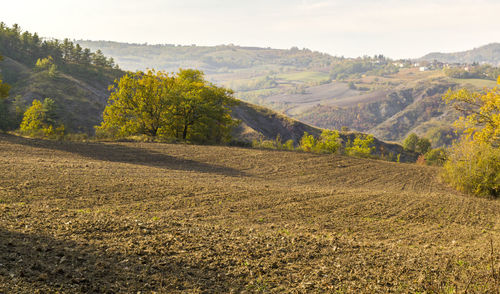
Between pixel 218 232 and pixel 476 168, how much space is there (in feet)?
64.3

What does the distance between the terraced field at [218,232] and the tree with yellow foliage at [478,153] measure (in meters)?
1.85

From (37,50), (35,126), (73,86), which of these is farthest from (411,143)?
(37,50)

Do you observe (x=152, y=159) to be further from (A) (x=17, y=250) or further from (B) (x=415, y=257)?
(B) (x=415, y=257)

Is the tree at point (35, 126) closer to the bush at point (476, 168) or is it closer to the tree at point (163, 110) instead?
the tree at point (163, 110)

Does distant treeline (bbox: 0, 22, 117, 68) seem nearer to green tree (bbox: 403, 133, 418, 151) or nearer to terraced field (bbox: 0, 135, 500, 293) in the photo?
terraced field (bbox: 0, 135, 500, 293)

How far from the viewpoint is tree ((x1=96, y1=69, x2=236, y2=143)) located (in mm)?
33000

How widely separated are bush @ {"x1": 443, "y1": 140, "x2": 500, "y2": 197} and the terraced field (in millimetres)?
1611

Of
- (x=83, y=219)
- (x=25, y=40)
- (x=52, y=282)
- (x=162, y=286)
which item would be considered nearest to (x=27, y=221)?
(x=83, y=219)

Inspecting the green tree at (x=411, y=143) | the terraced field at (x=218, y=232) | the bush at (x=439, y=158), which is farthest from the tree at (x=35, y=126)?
the green tree at (x=411, y=143)

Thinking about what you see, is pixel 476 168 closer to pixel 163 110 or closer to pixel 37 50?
pixel 163 110

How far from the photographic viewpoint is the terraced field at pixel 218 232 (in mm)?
6848

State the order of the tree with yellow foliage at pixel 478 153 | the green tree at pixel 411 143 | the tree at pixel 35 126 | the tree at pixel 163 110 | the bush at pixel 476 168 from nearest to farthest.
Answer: the bush at pixel 476 168
the tree with yellow foliage at pixel 478 153
the tree at pixel 35 126
the tree at pixel 163 110
the green tree at pixel 411 143

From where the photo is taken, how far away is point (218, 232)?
988 cm

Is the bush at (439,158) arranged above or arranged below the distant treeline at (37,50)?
below
